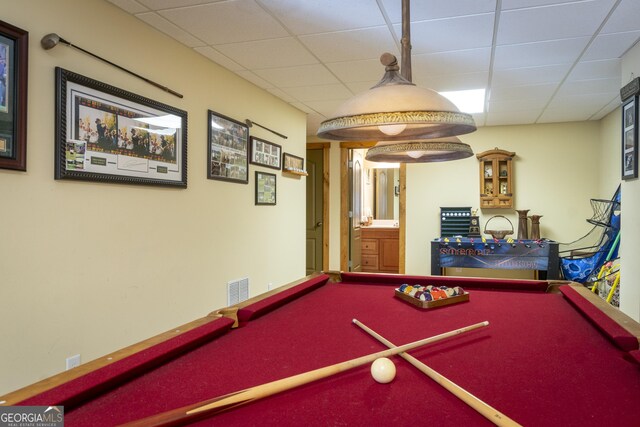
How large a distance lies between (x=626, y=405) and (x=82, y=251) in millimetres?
2297

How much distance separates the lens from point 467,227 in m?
5.54

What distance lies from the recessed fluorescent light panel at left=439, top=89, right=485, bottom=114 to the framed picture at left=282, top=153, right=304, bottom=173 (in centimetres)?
168

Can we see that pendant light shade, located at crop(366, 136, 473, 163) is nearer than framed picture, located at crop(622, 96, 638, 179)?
Yes

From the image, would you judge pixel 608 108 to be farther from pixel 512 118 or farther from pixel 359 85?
pixel 359 85

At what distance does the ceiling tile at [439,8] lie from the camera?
7.55ft

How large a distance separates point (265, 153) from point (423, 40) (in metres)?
1.85

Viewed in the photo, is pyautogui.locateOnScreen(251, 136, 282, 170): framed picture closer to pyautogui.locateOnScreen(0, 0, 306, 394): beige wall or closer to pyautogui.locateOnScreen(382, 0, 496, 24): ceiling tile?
pyautogui.locateOnScreen(0, 0, 306, 394): beige wall

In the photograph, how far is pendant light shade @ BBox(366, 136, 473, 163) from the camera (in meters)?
2.12

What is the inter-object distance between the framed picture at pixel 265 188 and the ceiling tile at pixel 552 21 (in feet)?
7.42

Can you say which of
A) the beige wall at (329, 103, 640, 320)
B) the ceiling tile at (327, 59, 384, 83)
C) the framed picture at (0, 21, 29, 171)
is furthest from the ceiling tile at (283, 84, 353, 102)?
the framed picture at (0, 21, 29, 171)

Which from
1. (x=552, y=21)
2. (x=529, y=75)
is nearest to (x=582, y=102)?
(x=529, y=75)

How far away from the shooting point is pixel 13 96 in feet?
6.00

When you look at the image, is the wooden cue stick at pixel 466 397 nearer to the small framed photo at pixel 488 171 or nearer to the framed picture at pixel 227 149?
the framed picture at pixel 227 149

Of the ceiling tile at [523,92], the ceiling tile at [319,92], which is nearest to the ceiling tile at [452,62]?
the ceiling tile at [523,92]
